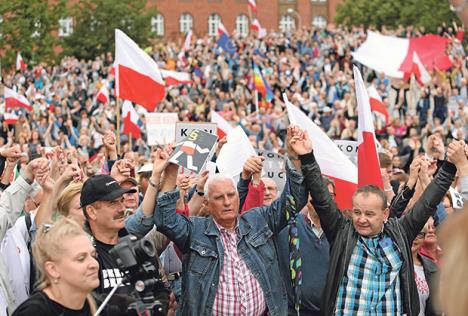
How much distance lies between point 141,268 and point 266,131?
1711 centimetres

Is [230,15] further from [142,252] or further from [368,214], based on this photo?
[142,252]

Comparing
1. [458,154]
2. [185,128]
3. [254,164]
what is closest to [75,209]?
[254,164]

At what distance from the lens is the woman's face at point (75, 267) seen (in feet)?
14.9

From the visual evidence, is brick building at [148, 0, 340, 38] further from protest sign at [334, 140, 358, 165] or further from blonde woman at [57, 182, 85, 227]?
blonde woman at [57, 182, 85, 227]

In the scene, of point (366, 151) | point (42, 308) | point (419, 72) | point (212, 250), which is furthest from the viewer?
point (419, 72)

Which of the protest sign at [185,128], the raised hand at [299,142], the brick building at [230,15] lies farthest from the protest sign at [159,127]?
the brick building at [230,15]

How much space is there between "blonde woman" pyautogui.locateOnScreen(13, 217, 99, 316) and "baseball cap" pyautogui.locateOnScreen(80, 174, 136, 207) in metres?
1.03

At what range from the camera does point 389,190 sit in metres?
8.70

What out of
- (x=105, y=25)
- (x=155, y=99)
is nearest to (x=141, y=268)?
(x=155, y=99)

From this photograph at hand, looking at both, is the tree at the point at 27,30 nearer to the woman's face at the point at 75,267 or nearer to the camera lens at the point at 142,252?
the woman's face at the point at 75,267

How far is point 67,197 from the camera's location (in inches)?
243

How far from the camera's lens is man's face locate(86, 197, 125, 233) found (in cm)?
567

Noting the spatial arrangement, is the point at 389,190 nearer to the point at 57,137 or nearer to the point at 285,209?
the point at 285,209

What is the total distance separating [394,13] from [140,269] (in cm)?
6365
